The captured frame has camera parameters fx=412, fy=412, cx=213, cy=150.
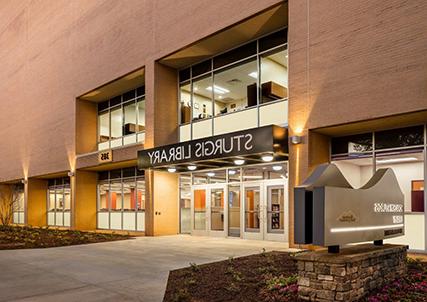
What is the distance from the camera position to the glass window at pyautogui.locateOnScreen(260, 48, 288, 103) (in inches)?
607

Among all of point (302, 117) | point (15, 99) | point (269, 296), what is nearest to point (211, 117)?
point (302, 117)

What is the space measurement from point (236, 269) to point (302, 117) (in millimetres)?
5740

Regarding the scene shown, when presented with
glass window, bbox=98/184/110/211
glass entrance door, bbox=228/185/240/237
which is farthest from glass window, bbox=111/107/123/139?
glass entrance door, bbox=228/185/240/237

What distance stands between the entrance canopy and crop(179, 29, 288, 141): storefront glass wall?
1531mm

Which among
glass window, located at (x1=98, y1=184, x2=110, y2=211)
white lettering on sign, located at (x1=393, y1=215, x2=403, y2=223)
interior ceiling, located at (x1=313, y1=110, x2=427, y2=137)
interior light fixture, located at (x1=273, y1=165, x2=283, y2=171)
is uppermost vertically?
interior ceiling, located at (x1=313, y1=110, x2=427, y2=137)

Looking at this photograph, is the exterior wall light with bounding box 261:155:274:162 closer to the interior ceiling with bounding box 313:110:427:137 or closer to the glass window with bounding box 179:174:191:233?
the interior ceiling with bounding box 313:110:427:137

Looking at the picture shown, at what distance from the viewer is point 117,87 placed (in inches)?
907

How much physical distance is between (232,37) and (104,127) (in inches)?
483

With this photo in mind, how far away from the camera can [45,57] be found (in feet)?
96.8

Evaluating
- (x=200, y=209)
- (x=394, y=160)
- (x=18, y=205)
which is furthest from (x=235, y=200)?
(x=18, y=205)

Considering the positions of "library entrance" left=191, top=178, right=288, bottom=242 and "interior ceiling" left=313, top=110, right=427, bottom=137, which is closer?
"interior ceiling" left=313, top=110, right=427, bottom=137

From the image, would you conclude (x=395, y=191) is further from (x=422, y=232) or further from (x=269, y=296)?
(x=422, y=232)

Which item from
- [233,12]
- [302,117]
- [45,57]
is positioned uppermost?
[45,57]

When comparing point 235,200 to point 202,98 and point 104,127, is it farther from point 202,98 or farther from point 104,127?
point 104,127
